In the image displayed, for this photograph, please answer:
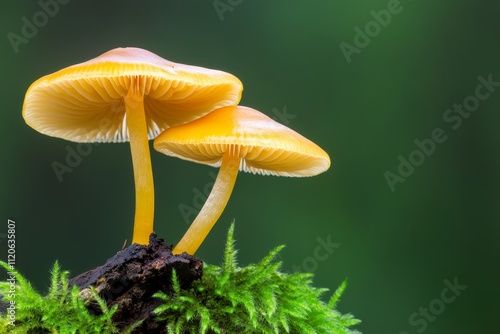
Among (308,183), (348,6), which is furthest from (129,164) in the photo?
(348,6)

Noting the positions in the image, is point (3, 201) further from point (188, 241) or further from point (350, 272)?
point (350, 272)
